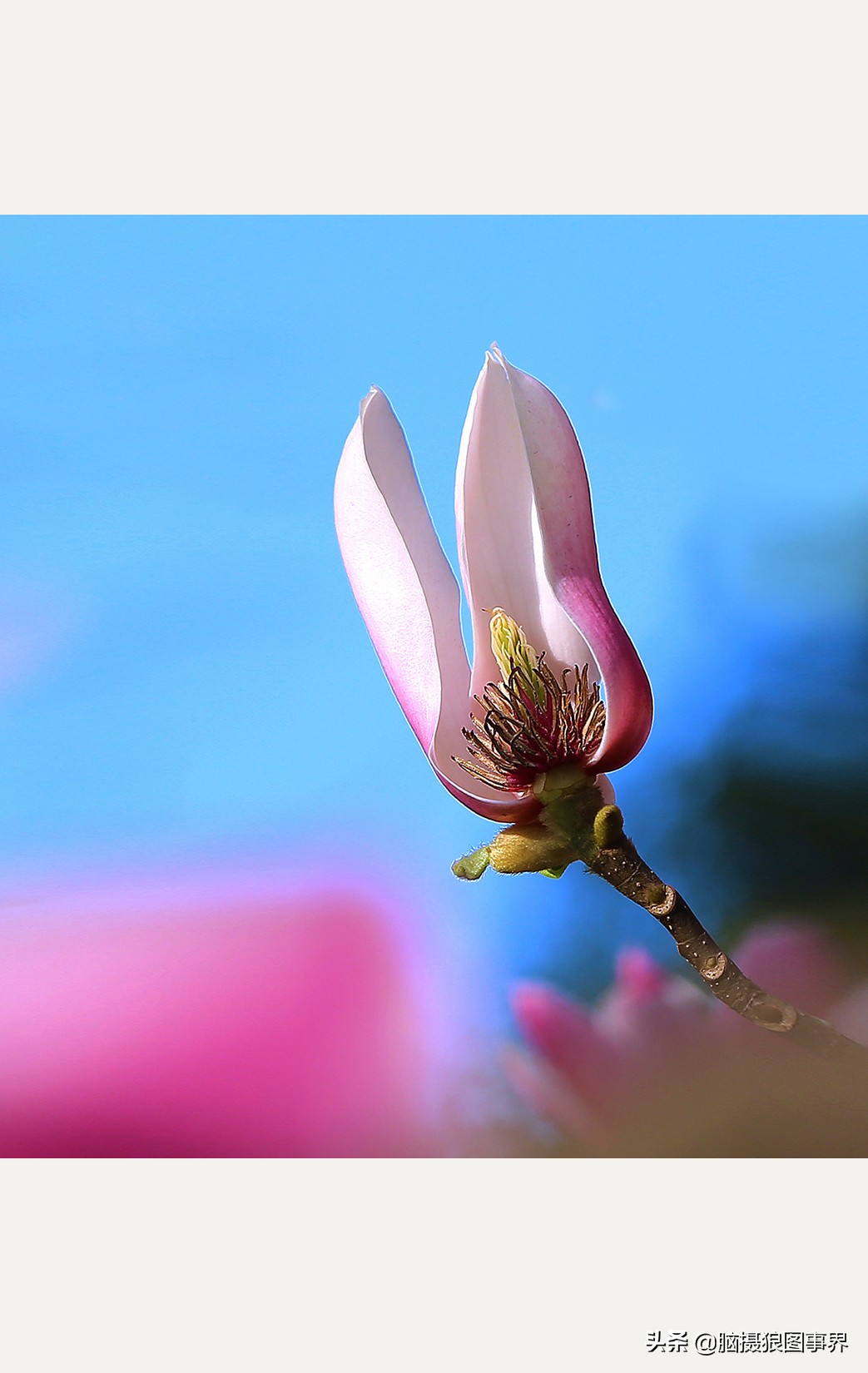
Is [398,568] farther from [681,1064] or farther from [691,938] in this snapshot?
[681,1064]

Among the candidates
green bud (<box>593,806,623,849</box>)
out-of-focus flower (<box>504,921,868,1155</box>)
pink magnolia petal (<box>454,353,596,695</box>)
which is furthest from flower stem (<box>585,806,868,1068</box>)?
out-of-focus flower (<box>504,921,868,1155</box>)

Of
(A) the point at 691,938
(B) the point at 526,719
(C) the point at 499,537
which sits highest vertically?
(C) the point at 499,537

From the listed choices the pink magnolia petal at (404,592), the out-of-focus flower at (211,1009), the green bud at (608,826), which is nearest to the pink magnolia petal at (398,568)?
the pink magnolia petal at (404,592)

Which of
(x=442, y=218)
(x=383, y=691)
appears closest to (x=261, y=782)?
(x=383, y=691)

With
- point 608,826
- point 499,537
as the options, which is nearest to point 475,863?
point 608,826

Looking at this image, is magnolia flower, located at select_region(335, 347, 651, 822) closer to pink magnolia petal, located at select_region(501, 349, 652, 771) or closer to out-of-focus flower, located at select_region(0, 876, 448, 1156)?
pink magnolia petal, located at select_region(501, 349, 652, 771)
